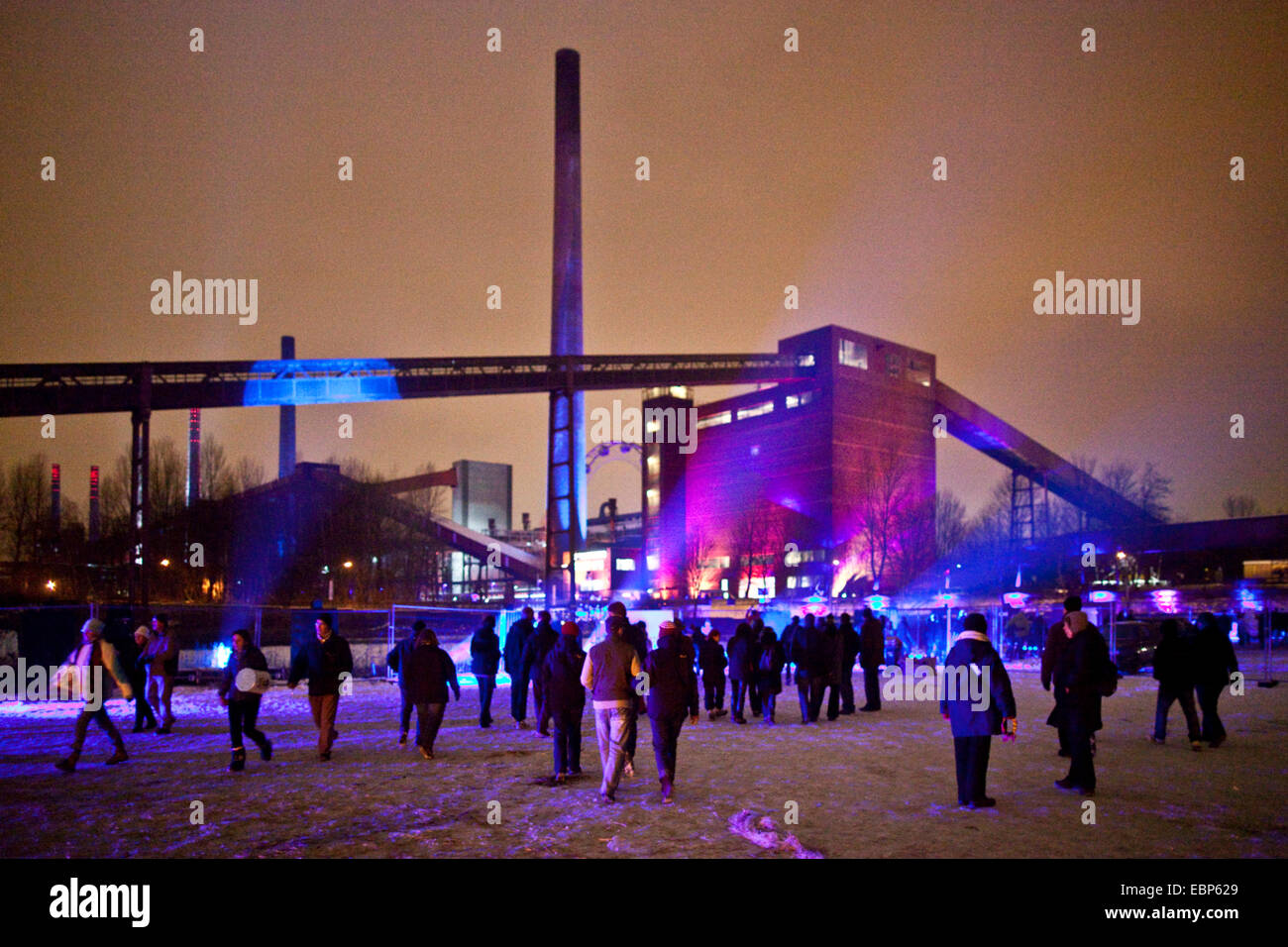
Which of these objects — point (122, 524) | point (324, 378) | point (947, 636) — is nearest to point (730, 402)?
point (324, 378)

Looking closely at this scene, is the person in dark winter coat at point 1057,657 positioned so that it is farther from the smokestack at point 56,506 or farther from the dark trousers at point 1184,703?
the smokestack at point 56,506

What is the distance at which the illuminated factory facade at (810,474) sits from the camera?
286 feet

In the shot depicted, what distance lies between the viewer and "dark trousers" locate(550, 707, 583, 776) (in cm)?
1007

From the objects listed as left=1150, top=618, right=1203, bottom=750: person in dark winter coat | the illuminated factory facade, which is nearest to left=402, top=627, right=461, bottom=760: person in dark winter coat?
left=1150, top=618, right=1203, bottom=750: person in dark winter coat

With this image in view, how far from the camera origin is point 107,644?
11.4 metres

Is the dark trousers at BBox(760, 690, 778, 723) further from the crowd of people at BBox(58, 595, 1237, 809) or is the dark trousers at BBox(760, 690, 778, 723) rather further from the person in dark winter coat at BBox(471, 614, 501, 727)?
the person in dark winter coat at BBox(471, 614, 501, 727)

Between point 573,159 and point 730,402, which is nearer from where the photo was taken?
point 573,159

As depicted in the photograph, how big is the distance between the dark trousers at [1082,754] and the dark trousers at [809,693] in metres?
6.21

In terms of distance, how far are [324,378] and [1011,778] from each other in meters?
53.4

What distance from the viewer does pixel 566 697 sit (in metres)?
9.91

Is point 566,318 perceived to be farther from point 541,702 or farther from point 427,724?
point 427,724

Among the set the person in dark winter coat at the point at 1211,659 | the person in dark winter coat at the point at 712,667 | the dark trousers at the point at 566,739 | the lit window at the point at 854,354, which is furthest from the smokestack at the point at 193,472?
the lit window at the point at 854,354
